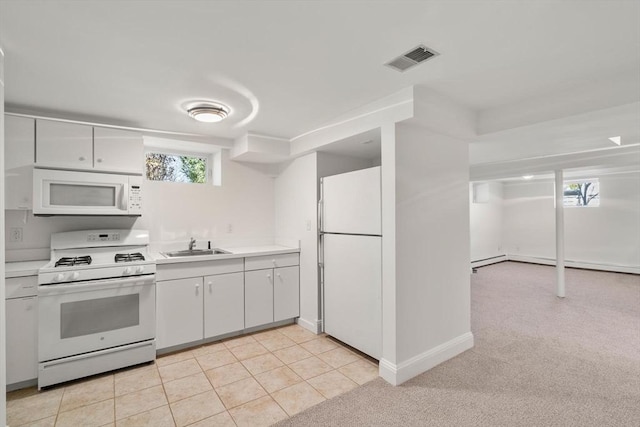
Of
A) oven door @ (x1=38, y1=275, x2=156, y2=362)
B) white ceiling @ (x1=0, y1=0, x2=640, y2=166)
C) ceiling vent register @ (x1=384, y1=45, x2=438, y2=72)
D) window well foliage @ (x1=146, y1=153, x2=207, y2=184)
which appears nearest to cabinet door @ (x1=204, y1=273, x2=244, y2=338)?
oven door @ (x1=38, y1=275, x2=156, y2=362)

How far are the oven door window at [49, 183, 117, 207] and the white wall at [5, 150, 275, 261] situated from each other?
327mm

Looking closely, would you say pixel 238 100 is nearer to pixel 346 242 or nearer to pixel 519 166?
pixel 346 242

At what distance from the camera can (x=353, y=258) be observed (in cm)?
303

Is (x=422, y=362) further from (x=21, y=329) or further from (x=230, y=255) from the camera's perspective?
(x=21, y=329)

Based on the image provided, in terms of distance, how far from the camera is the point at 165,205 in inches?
140

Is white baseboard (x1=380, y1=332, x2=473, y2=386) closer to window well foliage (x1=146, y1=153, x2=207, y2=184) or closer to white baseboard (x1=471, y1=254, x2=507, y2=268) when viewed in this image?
window well foliage (x1=146, y1=153, x2=207, y2=184)

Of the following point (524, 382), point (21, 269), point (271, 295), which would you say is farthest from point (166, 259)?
point (524, 382)

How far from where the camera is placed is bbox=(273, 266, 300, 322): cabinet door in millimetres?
3635

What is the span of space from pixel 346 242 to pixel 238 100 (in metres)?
1.65

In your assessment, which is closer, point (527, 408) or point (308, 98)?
point (527, 408)

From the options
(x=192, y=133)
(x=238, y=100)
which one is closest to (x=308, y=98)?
(x=238, y=100)

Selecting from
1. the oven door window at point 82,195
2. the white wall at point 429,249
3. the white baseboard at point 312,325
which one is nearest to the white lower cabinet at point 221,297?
the white baseboard at point 312,325

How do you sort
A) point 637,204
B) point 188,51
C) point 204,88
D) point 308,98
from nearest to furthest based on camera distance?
point 188,51, point 204,88, point 308,98, point 637,204

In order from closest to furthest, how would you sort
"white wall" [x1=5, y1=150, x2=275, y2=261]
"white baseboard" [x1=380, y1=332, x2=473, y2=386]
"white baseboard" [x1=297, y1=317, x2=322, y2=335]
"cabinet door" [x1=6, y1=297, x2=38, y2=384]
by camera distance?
"cabinet door" [x1=6, y1=297, x2=38, y2=384] → "white baseboard" [x1=380, y1=332, x2=473, y2=386] → "white wall" [x1=5, y1=150, x2=275, y2=261] → "white baseboard" [x1=297, y1=317, x2=322, y2=335]
